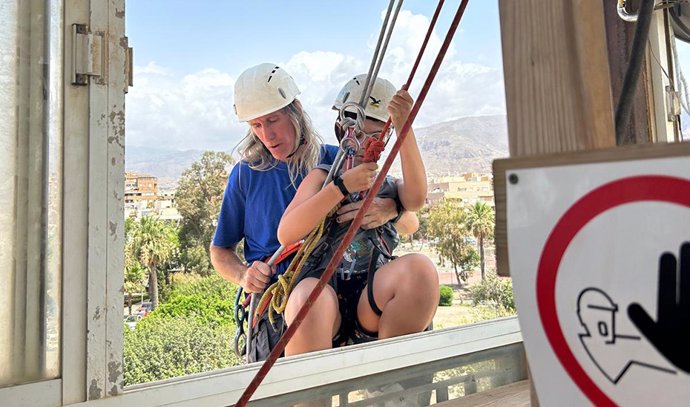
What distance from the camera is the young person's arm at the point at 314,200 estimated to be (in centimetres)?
154

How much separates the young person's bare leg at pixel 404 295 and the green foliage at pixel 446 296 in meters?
7.00

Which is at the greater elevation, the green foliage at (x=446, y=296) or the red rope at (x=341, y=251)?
the red rope at (x=341, y=251)

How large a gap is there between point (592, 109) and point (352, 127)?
3.88ft

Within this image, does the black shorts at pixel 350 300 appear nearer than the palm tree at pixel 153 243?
Yes

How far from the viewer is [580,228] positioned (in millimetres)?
354

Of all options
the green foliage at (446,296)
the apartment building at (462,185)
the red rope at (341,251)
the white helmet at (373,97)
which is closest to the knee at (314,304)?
the white helmet at (373,97)

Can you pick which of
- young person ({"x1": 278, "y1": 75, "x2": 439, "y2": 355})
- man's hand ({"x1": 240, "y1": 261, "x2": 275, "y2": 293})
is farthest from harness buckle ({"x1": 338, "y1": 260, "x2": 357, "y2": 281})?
man's hand ({"x1": 240, "y1": 261, "x2": 275, "y2": 293})

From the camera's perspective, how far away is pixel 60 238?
1.00 metres

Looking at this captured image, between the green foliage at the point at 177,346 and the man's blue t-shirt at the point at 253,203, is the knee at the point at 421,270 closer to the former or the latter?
the man's blue t-shirt at the point at 253,203

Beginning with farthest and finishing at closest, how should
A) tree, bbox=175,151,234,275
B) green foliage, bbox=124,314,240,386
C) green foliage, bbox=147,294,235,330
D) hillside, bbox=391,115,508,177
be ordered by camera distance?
1. green foliage, bbox=147,294,235,330
2. tree, bbox=175,151,234,275
3. green foliage, bbox=124,314,240,386
4. hillside, bbox=391,115,508,177

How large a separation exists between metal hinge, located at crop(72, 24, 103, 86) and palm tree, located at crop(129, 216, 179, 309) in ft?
36.2

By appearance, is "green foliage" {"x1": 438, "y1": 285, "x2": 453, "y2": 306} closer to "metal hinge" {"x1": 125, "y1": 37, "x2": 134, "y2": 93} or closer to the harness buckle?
the harness buckle

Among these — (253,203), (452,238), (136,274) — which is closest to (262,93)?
(253,203)

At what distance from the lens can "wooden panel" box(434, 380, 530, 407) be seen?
137 centimetres
